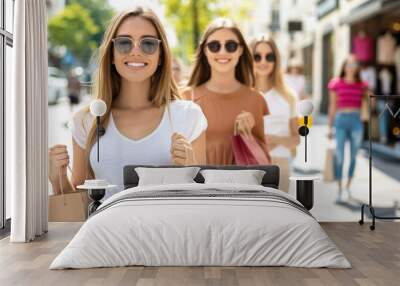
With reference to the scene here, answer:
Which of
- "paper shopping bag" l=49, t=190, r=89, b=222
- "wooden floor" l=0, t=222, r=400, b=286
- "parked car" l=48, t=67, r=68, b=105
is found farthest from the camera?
"parked car" l=48, t=67, r=68, b=105

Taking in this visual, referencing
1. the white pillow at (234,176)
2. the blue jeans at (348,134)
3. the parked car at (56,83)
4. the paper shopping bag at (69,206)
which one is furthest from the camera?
the blue jeans at (348,134)

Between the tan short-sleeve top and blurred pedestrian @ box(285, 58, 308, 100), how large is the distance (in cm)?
48

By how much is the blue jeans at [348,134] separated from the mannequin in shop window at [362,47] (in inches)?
103

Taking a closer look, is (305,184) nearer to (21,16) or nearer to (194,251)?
(194,251)

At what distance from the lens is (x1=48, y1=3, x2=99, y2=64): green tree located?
7.71 m

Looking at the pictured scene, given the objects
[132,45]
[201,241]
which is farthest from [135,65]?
[201,241]

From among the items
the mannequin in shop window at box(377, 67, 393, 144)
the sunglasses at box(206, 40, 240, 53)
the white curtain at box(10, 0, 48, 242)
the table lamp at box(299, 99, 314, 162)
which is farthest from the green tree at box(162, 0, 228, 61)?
the mannequin in shop window at box(377, 67, 393, 144)

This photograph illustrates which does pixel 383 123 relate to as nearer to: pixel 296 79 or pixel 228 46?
pixel 296 79

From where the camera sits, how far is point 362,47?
34.8ft

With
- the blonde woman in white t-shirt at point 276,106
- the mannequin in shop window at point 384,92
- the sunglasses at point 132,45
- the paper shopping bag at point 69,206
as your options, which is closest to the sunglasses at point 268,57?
the blonde woman in white t-shirt at point 276,106

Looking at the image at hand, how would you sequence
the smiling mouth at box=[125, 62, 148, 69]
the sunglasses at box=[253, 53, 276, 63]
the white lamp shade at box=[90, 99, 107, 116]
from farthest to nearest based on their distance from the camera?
1. the sunglasses at box=[253, 53, 276, 63]
2. the smiling mouth at box=[125, 62, 148, 69]
3. the white lamp shade at box=[90, 99, 107, 116]

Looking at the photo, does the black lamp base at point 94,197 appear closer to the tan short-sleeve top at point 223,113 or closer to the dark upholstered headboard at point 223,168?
the dark upholstered headboard at point 223,168

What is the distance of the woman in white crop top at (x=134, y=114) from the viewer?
23.1 feet

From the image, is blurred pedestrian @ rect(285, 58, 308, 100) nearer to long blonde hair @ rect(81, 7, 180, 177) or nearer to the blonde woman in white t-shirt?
the blonde woman in white t-shirt
